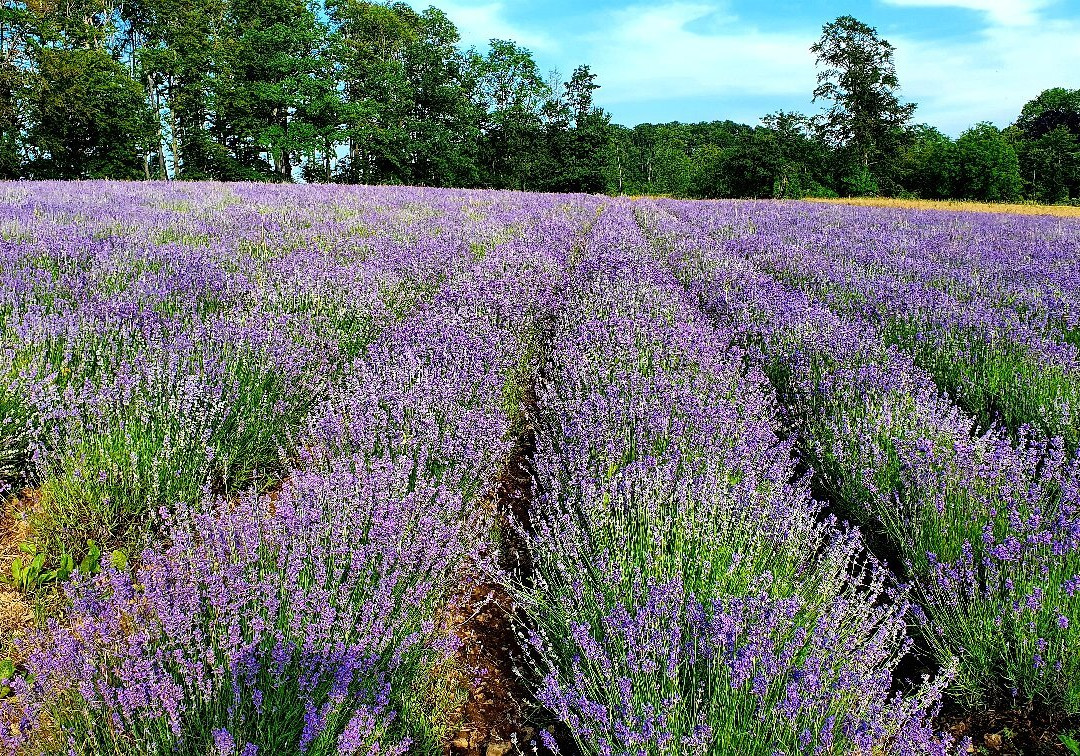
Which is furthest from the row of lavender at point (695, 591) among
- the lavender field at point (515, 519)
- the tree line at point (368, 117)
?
the tree line at point (368, 117)

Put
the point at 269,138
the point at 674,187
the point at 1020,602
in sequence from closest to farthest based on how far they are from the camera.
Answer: the point at 1020,602
the point at 269,138
the point at 674,187

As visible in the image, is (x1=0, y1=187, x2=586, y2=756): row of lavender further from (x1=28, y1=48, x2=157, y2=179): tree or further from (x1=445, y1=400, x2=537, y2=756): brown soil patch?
(x1=28, y1=48, x2=157, y2=179): tree

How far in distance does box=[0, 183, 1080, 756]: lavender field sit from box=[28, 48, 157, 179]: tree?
2721 centimetres

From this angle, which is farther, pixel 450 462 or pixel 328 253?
pixel 328 253

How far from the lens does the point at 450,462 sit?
8.66 feet

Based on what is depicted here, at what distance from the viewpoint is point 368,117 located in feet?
105

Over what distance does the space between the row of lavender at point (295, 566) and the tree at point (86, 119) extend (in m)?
28.2

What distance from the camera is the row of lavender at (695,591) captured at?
1.38 metres

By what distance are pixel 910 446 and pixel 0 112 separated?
32220 mm

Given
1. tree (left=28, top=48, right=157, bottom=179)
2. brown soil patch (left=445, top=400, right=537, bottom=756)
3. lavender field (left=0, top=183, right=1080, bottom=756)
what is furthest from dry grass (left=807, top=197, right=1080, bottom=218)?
tree (left=28, top=48, right=157, bottom=179)

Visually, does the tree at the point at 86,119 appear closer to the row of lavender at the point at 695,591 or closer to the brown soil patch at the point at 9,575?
the brown soil patch at the point at 9,575

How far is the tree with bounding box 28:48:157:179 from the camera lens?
2517 cm

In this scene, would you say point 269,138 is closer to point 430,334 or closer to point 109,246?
point 109,246

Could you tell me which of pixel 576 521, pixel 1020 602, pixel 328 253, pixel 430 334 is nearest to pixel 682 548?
pixel 576 521
